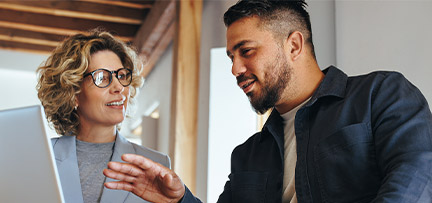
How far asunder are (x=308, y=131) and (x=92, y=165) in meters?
0.94

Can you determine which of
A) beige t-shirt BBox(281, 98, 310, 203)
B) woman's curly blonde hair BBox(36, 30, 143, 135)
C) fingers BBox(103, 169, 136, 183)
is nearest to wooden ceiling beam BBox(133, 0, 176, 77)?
woman's curly blonde hair BBox(36, 30, 143, 135)

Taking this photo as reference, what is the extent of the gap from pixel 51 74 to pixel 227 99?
5.41ft

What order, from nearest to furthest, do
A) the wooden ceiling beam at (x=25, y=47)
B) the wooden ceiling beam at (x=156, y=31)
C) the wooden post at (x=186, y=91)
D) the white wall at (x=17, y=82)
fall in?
the wooden post at (x=186, y=91) → the wooden ceiling beam at (x=156, y=31) → the wooden ceiling beam at (x=25, y=47) → the white wall at (x=17, y=82)

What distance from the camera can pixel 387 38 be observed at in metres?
2.28

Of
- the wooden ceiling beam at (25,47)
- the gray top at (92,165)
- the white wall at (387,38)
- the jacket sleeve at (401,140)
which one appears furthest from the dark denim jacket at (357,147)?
the wooden ceiling beam at (25,47)

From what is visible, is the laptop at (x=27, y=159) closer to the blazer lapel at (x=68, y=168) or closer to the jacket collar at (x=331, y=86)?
the blazer lapel at (x=68, y=168)

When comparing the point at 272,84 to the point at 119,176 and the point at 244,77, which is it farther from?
the point at 119,176

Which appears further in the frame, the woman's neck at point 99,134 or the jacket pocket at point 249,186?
the woman's neck at point 99,134

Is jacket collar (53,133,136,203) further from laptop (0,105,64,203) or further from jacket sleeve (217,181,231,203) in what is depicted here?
laptop (0,105,64,203)

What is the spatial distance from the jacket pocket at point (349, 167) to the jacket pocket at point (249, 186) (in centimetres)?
27

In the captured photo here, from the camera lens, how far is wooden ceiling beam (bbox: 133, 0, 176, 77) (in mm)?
4992

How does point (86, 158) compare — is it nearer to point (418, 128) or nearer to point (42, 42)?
point (418, 128)

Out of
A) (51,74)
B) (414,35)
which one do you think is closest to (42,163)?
(51,74)

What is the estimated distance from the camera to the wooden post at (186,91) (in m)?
4.04
